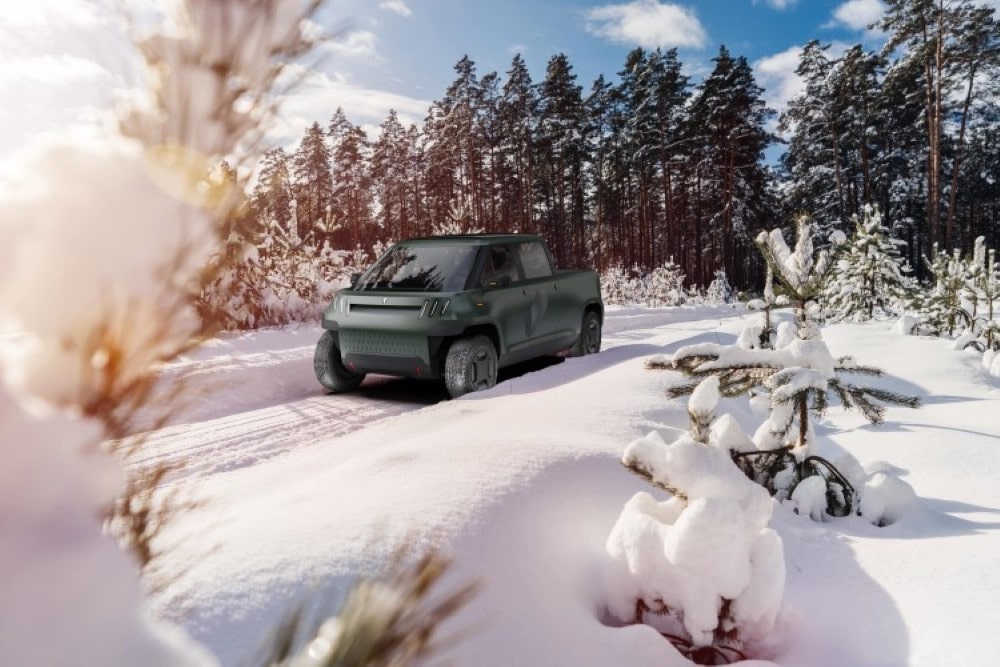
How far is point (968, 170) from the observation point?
45.2 metres

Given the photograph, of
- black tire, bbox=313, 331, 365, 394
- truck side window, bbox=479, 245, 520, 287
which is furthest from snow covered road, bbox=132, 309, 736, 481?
truck side window, bbox=479, 245, 520, 287

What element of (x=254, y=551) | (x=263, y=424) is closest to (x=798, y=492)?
(x=254, y=551)

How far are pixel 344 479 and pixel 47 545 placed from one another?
8.51 feet

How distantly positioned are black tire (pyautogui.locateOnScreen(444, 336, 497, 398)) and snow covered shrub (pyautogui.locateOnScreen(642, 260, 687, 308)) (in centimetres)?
1612

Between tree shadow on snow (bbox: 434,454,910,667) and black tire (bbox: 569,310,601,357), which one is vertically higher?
black tire (bbox: 569,310,601,357)

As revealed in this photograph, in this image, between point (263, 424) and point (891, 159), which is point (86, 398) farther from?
point (891, 159)

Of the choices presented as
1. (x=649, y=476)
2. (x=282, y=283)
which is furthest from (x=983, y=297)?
(x=282, y=283)

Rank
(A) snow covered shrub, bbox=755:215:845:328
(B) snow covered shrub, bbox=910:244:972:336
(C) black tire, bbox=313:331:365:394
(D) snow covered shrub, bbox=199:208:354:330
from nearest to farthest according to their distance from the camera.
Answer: (A) snow covered shrub, bbox=755:215:845:328
(C) black tire, bbox=313:331:365:394
(B) snow covered shrub, bbox=910:244:972:336
(D) snow covered shrub, bbox=199:208:354:330

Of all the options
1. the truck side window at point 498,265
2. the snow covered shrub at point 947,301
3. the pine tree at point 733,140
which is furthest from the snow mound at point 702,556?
the pine tree at point 733,140

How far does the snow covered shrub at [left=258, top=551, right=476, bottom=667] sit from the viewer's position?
0.78 metres

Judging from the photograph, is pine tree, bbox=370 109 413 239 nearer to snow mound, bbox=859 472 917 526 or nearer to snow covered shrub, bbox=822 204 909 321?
snow covered shrub, bbox=822 204 909 321

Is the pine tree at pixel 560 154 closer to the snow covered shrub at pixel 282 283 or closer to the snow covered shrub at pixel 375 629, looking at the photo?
the snow covered shrub at pixel 282 283

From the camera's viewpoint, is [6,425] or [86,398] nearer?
[6,425]

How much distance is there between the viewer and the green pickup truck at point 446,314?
6.38 metres
